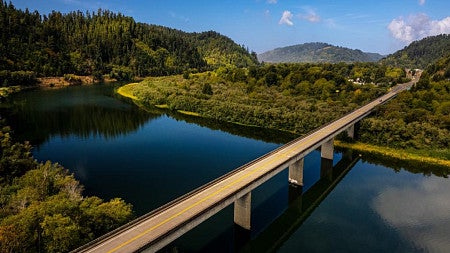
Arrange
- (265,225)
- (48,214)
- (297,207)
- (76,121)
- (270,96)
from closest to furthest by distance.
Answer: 1. (48,214)
2. (265,225)
3. (297,207)
4. (76,121)
5. (270,96)

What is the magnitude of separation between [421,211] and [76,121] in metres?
104

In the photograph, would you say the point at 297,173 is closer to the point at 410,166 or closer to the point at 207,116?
the point at 410,166

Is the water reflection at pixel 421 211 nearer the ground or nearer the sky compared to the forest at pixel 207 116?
nearer the ground

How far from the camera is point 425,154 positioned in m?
83.8

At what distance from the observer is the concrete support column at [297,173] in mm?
63069

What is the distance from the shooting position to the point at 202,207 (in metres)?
38.7

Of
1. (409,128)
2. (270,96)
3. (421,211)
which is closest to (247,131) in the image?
(270,96)

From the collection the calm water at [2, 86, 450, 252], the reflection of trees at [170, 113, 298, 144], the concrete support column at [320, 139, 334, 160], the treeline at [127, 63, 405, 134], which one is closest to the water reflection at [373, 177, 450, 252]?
the calm water at [2, 86, 450, 252]

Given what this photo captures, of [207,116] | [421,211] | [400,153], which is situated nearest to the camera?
[421,211]

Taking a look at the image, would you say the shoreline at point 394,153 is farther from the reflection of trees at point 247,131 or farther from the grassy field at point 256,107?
the reflection of trees at point 247,131

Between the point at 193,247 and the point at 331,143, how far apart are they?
46.4m

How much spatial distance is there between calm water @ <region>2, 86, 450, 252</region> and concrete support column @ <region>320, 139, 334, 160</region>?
2.88 m

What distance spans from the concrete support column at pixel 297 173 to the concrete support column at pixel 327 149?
A: 1735 cm

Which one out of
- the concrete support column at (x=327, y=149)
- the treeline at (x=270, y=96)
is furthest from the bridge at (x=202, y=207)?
the treeline at (x=270, y=96)
